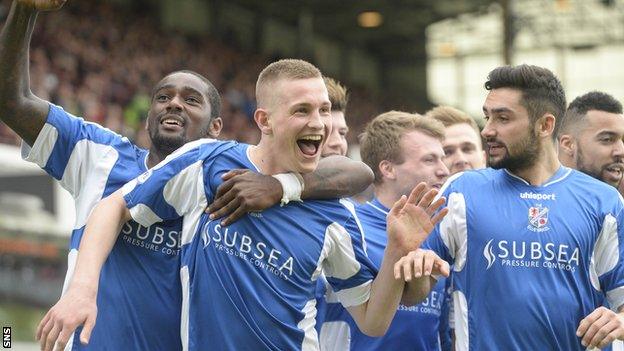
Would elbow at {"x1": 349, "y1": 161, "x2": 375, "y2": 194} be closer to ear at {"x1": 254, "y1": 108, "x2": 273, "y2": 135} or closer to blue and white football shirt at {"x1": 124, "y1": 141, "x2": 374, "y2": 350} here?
blue and white football shirt at {"x1": 124, "y1": 141, "x2": 374, "y2": 350}

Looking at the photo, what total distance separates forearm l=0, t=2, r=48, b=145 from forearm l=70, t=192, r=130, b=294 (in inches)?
29.7

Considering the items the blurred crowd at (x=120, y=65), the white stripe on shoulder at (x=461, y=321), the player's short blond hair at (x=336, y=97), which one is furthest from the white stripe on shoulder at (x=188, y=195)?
the blurred crowd at (x=120, y=65)

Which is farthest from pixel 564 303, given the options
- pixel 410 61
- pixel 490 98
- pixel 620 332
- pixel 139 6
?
pixel 410 61

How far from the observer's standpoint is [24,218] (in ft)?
45.3

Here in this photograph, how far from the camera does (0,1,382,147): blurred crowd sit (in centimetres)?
1897

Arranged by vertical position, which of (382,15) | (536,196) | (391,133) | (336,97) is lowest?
(536,196)

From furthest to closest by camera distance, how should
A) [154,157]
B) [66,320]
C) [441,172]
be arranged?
[441,172] < [154,157] < [66,320]

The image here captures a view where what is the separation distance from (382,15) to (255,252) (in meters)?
37.2

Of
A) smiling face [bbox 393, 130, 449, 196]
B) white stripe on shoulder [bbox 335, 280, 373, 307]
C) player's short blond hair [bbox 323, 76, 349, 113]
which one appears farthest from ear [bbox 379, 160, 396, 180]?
white stripe on shoulder [bbox 335, 280, 373, 307]

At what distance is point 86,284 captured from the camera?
463 cm

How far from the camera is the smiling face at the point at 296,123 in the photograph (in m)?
5.06

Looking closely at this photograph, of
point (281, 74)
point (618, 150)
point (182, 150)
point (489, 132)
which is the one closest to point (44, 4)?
point (182, 150)

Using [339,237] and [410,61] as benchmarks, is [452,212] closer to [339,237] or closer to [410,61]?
[339,237]

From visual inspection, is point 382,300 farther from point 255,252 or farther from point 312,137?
point 312,137
